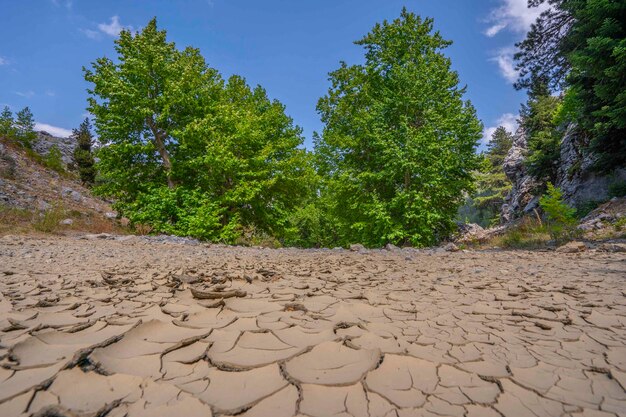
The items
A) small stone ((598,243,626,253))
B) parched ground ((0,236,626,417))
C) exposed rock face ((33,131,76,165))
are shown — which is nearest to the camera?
parched ground ((0,236,626,417))

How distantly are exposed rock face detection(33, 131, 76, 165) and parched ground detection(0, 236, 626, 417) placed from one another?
118 feet

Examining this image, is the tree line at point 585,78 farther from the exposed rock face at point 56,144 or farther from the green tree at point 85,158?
the exposed rock face at point 56,144

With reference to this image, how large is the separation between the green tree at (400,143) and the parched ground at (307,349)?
6775 mm

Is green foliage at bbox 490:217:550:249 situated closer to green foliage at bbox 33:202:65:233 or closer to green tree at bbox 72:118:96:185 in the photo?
green foliage at bbox 33:202:65:233

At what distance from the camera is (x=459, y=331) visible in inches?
72.2

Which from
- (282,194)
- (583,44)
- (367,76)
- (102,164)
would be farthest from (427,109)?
(102,164)

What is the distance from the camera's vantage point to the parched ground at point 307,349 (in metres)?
1.07

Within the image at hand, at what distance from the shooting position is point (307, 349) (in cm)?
151

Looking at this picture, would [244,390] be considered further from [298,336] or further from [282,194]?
[282,194]

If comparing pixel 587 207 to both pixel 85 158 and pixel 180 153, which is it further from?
pixel 85 158

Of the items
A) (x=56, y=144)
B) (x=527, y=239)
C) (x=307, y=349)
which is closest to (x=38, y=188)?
(x=307, y=349)

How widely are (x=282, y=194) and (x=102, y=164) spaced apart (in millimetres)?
6784

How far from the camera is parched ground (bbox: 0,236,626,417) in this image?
1071 mm

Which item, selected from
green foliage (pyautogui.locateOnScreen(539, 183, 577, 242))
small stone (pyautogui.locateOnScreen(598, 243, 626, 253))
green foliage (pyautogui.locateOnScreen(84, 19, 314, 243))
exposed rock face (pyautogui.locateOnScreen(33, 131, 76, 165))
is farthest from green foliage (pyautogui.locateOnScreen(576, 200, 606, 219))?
exposed rock face (pyautogui.locateOnScreen(33, 131, 76, 165))
